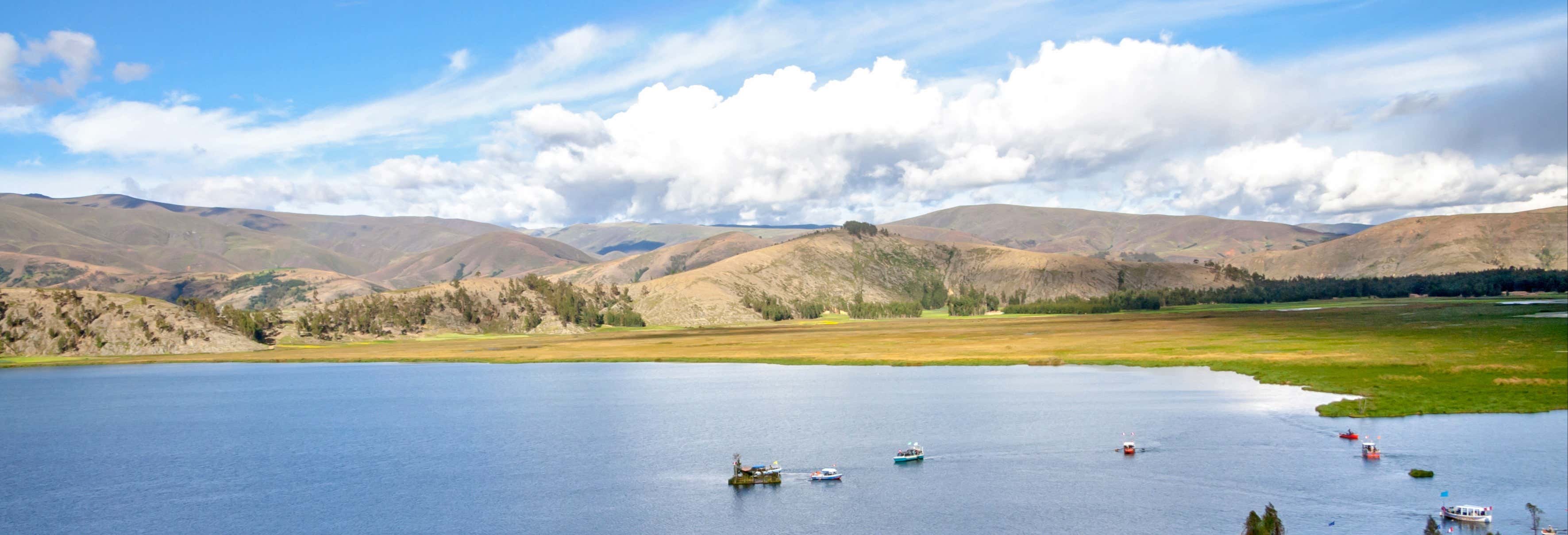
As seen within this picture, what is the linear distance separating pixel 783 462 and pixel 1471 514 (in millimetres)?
43367

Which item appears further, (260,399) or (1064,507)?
(260,399)

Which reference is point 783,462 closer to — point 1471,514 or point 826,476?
point 826,476

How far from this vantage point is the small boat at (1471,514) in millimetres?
51781

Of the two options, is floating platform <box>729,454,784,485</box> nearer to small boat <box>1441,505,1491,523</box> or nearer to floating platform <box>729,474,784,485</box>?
floating platform <box>729,474,784,485</box>

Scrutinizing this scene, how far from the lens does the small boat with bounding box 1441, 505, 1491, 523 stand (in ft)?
170

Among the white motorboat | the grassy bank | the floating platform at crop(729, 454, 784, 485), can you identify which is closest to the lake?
the white motorboat

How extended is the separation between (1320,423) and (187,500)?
8702cm

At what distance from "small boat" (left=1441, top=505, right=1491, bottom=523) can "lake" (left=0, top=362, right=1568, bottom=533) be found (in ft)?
3.29

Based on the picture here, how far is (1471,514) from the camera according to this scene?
52375mm

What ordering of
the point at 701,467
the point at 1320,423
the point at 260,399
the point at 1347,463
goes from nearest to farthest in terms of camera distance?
the point at 1347,463 → the point at 701,467 → the point at 1320,423 → the point at 260,399

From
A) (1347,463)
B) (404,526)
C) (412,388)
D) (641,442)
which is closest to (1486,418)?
(1347,463)

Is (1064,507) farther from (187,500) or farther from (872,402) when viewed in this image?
(187,500)

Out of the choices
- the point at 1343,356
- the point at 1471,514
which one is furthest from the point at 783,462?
the point at 1343,356

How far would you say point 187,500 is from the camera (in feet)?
228
